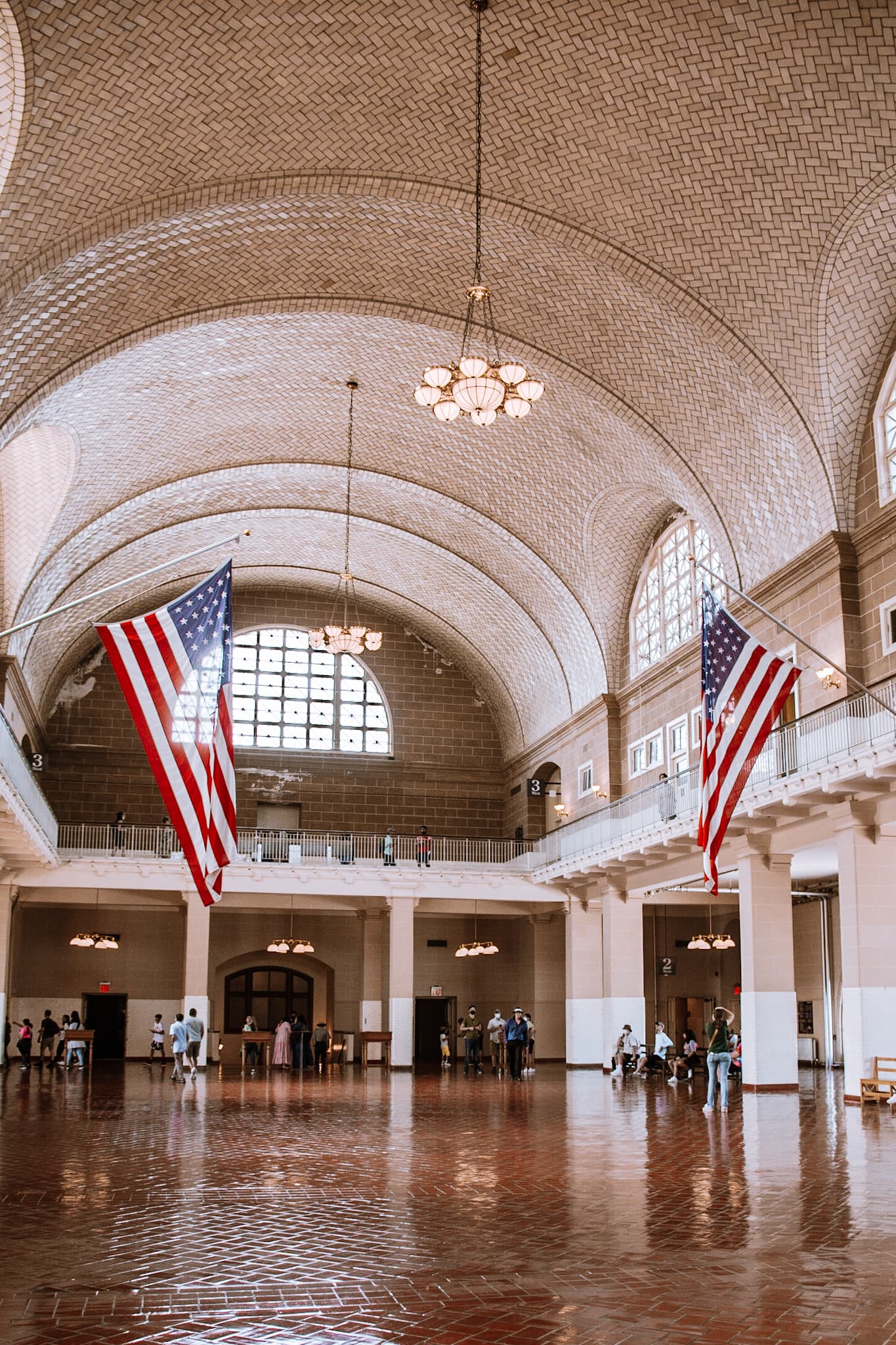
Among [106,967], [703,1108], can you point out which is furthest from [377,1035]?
[703,1108]

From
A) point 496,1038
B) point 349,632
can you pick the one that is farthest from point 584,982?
point 349,632

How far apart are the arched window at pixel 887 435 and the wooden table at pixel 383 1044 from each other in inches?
704

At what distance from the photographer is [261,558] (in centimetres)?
3603

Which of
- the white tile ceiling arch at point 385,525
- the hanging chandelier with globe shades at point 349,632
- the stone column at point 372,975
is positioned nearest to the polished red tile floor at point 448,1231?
the hanging chandelier with globe shades at point 349,632

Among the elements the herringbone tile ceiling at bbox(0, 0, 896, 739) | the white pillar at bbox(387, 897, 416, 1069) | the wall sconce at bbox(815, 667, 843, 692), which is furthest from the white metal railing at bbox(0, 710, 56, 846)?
the wall sconce at bbox(815, 667, 843, 692)

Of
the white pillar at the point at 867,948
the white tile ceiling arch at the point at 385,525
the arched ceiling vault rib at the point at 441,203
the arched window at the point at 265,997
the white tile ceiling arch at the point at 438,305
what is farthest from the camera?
the arched window at the point at 265,997

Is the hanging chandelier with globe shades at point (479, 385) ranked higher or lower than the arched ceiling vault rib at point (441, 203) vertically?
lower

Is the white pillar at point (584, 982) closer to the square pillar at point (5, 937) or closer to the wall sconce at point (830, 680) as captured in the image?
the wall sconce at point (830, 680)

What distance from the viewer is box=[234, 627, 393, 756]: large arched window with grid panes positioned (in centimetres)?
3781

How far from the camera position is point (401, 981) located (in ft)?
101

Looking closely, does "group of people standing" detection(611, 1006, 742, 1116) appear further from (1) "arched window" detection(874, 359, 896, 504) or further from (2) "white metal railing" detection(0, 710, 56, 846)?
(2) "white metal railing" detection(0, 710, 56, 846)

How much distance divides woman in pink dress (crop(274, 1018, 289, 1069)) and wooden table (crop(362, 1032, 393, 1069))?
6.27ft

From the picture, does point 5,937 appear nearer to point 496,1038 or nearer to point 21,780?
point 21,780

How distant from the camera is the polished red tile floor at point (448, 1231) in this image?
5.37 m
